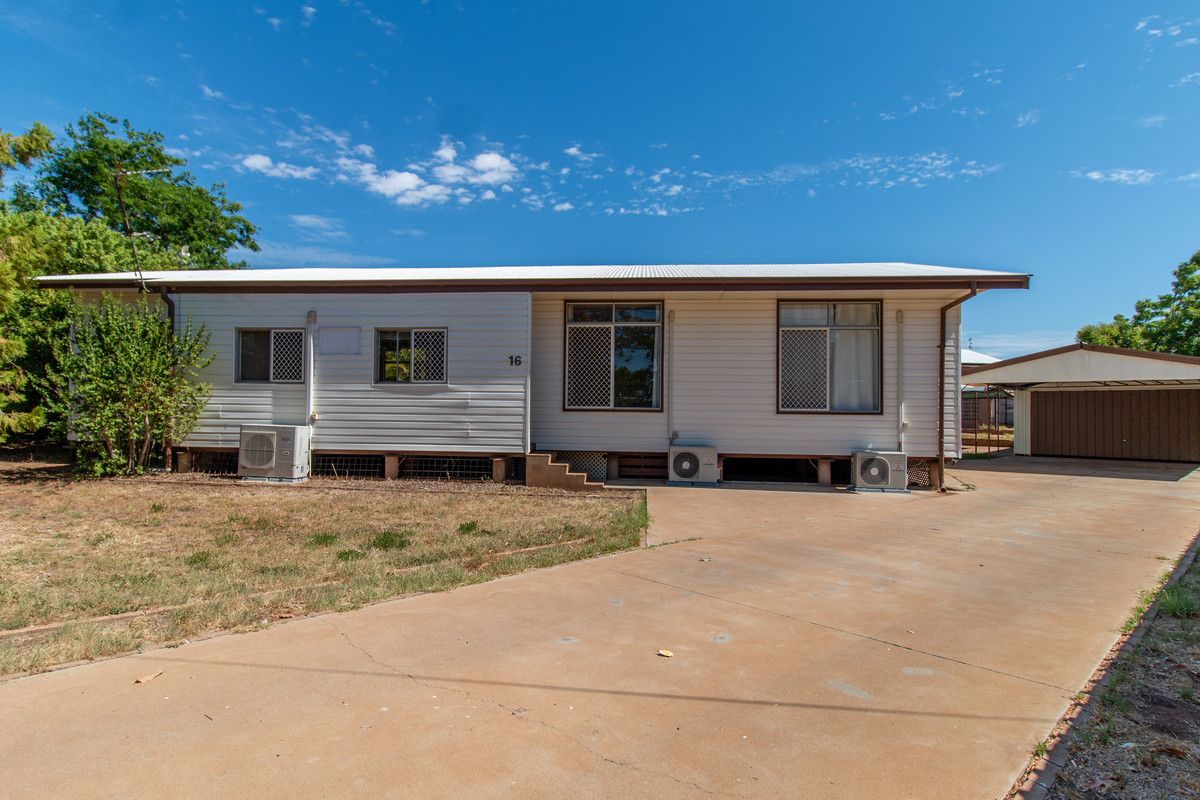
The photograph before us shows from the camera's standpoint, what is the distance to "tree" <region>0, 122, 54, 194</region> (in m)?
9.19

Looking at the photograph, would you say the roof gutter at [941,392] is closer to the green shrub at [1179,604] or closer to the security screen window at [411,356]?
the green shrub at [1179,604]

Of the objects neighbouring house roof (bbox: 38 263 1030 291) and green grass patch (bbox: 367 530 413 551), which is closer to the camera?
green grass patch (bbox: 367 530 413 551)

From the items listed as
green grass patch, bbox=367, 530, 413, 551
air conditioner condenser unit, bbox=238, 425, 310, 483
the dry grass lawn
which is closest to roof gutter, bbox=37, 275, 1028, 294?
air conditioner condenser unit, bbox=238, 425, 310, 483

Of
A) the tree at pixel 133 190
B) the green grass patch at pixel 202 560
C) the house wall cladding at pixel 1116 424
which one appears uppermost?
the tree at pixel 133 190

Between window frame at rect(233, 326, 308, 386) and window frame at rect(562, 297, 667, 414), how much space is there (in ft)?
14.9

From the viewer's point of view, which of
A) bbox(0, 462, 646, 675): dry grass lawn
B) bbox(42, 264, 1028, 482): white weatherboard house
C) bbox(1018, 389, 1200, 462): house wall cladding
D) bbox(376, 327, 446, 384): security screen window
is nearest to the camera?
bbox(0, 462, 646, 675): dry grass lawn

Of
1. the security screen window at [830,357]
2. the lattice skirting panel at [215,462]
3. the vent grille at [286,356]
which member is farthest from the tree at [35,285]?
the security screen window at [830,357]

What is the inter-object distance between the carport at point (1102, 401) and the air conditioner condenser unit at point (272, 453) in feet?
59.8

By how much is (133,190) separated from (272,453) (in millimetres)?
22062

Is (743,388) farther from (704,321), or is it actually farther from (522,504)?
(522,504)

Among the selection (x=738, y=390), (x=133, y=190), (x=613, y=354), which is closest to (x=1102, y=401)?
(x=738, y=390)

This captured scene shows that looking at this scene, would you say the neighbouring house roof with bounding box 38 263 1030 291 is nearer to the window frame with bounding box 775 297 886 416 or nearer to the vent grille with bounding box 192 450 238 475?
the window frame with bounding box 775 297 886 416

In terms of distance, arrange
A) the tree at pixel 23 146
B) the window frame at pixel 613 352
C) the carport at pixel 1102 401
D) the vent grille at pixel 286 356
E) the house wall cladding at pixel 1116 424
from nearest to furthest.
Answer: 1. the tree at pixel 23 146
2. the vent grille at pixel 286 356
3. the window frame at pixel 613 352
4. the carport at pixel 1102 401
5. the house wall cladding at pixel 1116 424

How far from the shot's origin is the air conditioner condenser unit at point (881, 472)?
1019 cm
